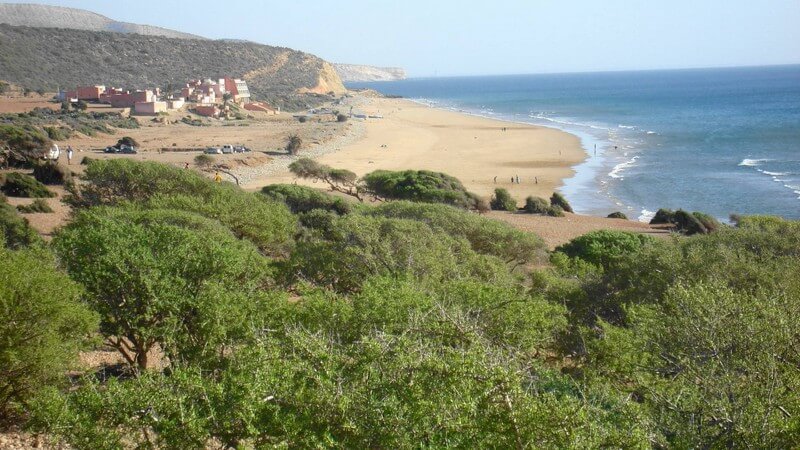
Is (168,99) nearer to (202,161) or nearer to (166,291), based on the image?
(202,161)

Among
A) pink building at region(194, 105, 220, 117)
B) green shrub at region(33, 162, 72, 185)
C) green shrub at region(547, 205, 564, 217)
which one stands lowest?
green shrub at region(547, 205, 564, 217)

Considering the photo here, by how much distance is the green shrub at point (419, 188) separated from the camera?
32.2m

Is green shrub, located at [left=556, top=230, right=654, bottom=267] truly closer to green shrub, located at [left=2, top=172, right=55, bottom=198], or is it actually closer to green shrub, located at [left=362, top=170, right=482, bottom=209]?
green shrub, located at [left=362, top=170, right=482, bottom=209]

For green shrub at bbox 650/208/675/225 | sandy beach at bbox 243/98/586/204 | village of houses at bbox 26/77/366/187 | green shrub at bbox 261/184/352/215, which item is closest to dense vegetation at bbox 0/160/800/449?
green shrub at bbox 261/184/352/215

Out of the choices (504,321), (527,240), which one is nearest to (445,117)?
(527,240)

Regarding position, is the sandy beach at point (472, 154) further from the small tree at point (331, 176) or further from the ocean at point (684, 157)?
the ocean at point (684, 157)

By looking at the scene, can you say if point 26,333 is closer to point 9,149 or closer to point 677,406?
point 677,406

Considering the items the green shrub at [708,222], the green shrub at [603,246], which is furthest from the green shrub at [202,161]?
the green shrub at [708,222]

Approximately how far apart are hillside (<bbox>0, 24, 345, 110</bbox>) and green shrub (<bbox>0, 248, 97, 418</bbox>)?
83604 millimetres

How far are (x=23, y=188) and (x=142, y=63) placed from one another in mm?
84522

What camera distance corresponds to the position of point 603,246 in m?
21.7

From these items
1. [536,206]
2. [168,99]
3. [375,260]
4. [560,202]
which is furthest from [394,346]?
[168,99]

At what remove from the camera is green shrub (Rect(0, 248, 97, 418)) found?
7.98m

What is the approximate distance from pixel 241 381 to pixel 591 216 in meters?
29.0
